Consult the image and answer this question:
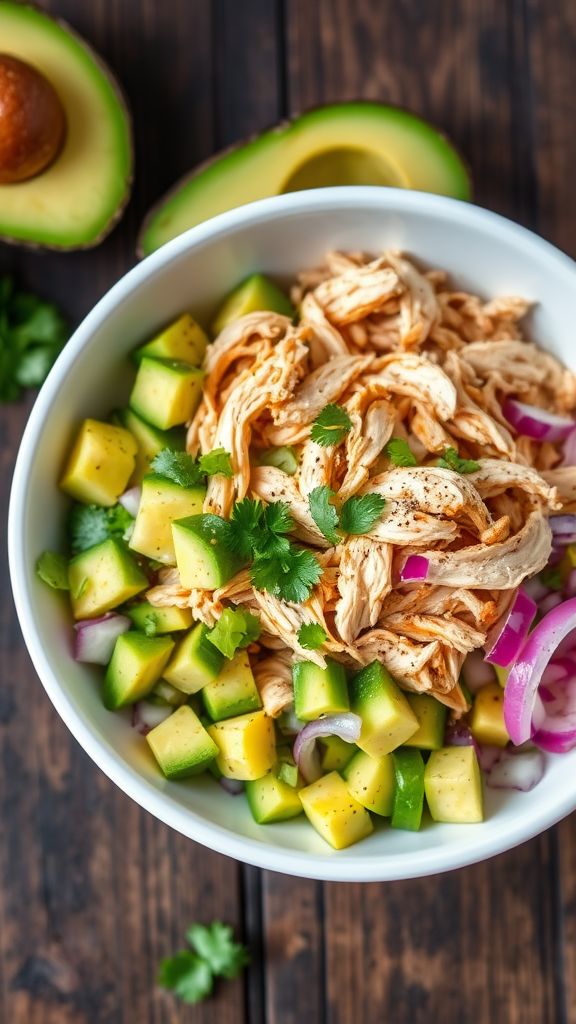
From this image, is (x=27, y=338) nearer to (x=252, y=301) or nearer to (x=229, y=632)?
(x=252, y=301)

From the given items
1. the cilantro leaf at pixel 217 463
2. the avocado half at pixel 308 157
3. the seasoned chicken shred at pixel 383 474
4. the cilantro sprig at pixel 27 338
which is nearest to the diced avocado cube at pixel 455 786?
the seasoned chicken shred at pixel 383 474

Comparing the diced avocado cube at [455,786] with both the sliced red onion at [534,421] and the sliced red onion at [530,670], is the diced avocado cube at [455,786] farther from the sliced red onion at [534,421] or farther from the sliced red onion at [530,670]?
the sliced red onion at [534,421]

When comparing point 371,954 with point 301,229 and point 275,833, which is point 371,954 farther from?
point 301,229

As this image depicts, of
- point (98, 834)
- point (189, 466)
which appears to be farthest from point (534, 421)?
point (98, 834)

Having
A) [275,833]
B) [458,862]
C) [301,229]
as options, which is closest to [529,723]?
[458,862]

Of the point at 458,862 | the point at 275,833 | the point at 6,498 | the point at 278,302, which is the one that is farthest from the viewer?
the point at 6,498
